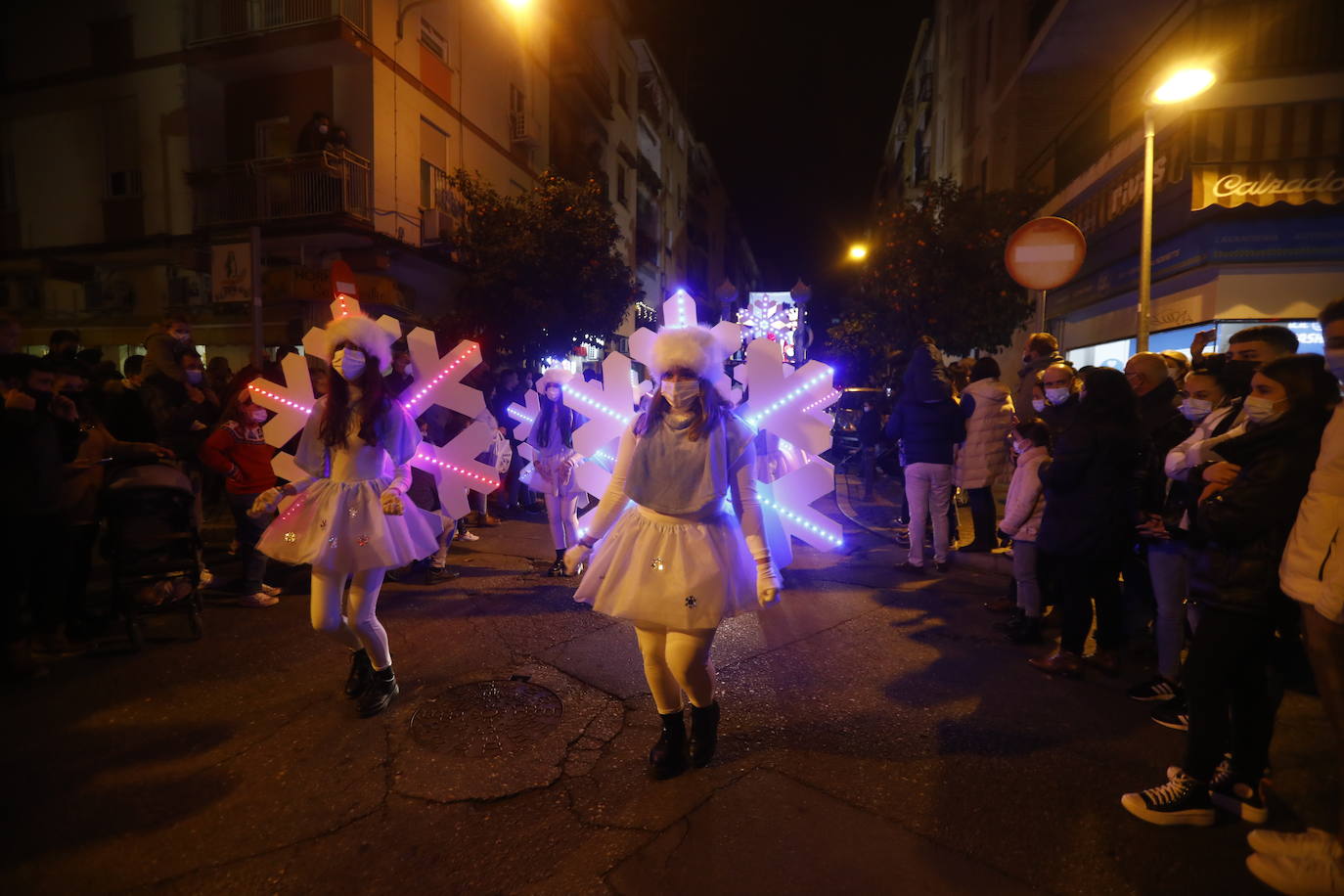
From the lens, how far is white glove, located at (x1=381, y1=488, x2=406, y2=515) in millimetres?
3479

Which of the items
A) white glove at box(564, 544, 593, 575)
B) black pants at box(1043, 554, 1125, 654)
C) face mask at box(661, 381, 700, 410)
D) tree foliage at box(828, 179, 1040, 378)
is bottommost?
black pants at box(1043, 554, 1125, 654)

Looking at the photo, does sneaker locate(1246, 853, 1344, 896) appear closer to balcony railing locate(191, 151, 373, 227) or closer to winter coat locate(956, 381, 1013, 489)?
winter coat locate(956, 381, 1013, 489)

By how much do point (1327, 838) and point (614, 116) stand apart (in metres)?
31.6

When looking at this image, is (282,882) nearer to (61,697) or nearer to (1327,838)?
(61,697)

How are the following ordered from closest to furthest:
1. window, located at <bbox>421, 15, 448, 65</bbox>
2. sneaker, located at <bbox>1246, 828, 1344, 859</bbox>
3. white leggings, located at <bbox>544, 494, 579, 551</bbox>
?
sneaker, located at <bbox>1246, 828, 1344, 859</bbox> < white leggings, located at <bbox>544, 494, 579, 551</bbox> < window, located at <bbox>421, 15, 448, 65</bbox>

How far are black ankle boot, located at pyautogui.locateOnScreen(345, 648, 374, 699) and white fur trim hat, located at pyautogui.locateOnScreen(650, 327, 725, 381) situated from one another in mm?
2328

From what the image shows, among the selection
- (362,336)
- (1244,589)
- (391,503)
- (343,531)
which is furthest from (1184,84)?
(343,531)

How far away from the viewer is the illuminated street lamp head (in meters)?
7.27

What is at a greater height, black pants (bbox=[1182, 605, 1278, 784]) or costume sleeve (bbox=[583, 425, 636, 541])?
costume sleeve (bbox=[583, 425, 636, 541])

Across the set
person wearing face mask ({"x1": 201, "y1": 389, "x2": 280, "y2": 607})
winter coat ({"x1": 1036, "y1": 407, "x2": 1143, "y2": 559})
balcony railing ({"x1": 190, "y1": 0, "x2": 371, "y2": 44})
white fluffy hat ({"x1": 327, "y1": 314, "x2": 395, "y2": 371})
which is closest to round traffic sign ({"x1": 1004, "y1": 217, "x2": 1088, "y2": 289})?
winter coat ({"x1": 1036, "y1": 407, "x2": 1143, "y2": 559})

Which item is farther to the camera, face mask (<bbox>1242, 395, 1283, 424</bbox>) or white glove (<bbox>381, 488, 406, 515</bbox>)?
white glove (<bbox>381, 488, 406, 515</bbox>)

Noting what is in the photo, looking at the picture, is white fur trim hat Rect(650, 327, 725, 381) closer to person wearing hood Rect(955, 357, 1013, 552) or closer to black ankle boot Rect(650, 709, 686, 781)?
black ankle boot Rect(650, 709, 686, 781)

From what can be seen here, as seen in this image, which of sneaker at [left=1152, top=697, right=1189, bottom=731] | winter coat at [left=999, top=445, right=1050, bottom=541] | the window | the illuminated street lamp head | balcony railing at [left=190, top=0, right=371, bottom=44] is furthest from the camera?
the window

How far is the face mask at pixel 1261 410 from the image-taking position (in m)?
2.58
